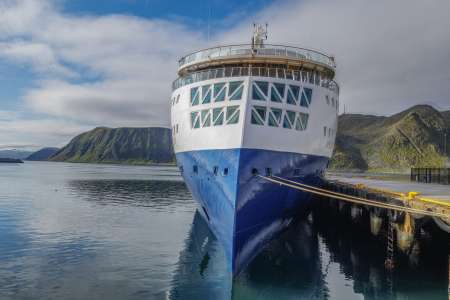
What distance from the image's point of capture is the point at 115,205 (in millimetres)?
50500

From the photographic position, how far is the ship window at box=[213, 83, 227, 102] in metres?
20.7

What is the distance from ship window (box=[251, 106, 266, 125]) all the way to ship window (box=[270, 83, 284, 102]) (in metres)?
0.97

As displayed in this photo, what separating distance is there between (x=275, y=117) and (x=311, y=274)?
9.66 metres

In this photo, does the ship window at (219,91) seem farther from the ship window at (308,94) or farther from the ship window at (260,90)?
the ship window at (308,94)

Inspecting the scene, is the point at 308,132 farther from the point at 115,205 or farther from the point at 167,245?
the point at 115,205

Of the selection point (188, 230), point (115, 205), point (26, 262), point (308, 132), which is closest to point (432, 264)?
point (308, 132)

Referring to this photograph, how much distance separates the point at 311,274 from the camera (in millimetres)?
22500

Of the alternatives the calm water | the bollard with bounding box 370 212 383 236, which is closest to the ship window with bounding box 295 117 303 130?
the calm water

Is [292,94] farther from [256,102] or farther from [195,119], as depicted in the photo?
[195,119]

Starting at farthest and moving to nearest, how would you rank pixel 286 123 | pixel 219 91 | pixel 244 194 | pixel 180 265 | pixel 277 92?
1. pixel 180 265
2. pixel 219 91
3. pixel 277 92
4. pixel 286 123
5. pixel 244 194

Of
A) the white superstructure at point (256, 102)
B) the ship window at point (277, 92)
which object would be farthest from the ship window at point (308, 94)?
the ship window at point (277, 92)

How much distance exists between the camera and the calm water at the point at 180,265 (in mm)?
18734

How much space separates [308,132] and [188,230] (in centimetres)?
1753

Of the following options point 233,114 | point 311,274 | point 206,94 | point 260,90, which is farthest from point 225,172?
point 311,274
